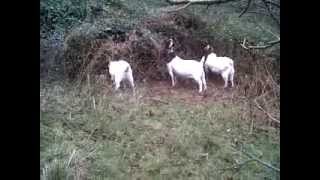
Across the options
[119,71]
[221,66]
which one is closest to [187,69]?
[221,66]

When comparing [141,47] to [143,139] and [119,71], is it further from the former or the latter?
[143,139]

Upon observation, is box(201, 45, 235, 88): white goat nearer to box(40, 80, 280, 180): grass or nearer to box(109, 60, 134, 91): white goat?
box(40, 80, 280, 180): grass

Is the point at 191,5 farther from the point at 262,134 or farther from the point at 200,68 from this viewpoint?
the point at 262,134

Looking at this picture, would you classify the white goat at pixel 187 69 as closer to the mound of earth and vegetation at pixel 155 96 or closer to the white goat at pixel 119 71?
the mound of earth and vegetation at pixel 155 96

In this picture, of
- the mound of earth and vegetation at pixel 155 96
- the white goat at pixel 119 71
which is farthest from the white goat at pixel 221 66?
the white goat at pixel 119 71

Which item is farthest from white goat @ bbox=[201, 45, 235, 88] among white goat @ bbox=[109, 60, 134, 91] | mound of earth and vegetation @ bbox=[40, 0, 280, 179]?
white goat @ bbox=[109, 60, 134, 91]

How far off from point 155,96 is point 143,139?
143 mm

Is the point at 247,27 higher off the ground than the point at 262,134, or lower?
higher

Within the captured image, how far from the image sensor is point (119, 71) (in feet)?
5.43

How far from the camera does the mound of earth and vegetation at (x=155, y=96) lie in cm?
163
